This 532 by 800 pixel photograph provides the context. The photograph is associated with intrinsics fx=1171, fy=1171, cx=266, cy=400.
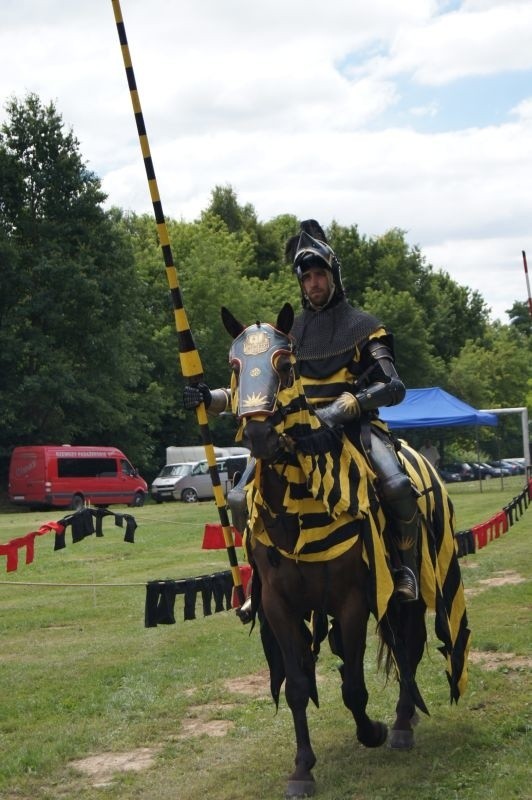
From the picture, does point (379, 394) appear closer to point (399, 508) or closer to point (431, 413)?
point (399, 508)

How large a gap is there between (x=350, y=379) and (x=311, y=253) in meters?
0.81

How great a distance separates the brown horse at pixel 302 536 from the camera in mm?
6078

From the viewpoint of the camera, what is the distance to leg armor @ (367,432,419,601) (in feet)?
22.6

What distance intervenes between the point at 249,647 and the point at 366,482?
485 cm

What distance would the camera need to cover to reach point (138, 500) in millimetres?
43562

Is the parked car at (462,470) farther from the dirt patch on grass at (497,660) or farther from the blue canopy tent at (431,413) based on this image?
the dirt patch on grass at (497,660)

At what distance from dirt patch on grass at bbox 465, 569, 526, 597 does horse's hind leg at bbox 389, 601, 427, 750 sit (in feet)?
19.8

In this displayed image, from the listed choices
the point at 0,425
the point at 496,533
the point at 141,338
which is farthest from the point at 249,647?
the point at 141,338

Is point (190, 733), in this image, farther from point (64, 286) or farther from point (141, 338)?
point (141, 338)

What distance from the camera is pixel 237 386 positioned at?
612 centimetres

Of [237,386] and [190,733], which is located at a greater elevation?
[237,386]

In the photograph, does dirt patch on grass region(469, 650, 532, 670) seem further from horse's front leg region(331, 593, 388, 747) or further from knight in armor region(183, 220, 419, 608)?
horse's front leg region(331, 593, 388, 747)

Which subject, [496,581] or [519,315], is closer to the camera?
[496,581]

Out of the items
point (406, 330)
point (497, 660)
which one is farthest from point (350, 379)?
point (406, 330)
